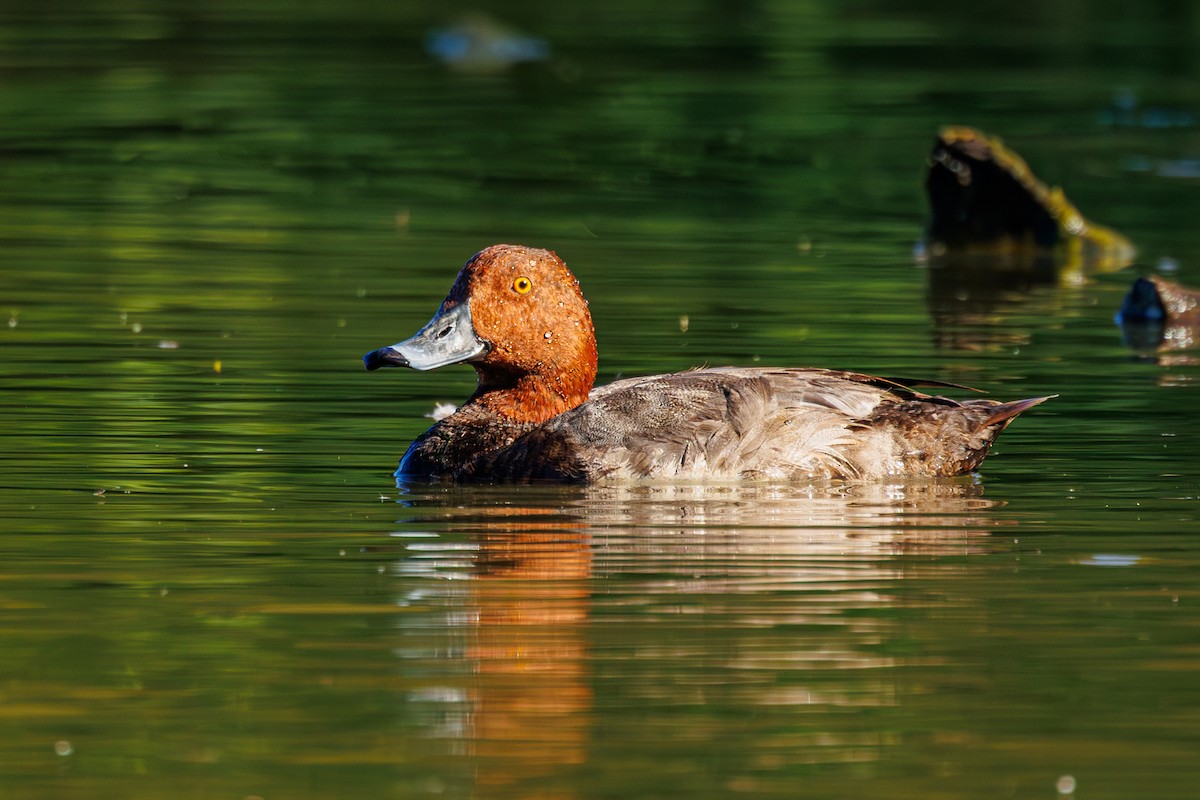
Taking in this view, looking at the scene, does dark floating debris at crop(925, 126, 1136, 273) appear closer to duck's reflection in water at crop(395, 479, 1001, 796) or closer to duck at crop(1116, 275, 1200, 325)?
duck at crop(1116, 275, 1200, 325)

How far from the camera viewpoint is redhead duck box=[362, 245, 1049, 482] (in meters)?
9.96

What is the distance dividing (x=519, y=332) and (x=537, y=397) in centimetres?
33

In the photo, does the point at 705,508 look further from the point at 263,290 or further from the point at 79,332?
the point at 263,290

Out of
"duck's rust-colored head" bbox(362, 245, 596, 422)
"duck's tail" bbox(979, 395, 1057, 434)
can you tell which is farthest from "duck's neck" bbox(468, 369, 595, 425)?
"duck's tail" bbox(979, 395, 1057, 434)

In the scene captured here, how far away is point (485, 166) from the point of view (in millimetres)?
21703

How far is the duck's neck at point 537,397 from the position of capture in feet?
35.2

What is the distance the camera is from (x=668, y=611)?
7.65 m

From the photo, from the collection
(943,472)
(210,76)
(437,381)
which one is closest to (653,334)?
(437,381)

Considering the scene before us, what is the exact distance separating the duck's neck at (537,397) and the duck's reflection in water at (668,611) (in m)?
0.80

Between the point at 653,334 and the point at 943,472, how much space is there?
12.9ft

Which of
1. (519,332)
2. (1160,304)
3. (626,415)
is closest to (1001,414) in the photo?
(626,415)

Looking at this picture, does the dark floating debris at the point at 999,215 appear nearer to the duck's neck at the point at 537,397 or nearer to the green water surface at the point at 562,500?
the green water surface at the point at 562,500

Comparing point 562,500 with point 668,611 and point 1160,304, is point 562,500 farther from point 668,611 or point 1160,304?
point 1160,304

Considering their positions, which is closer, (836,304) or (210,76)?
(836,304)
